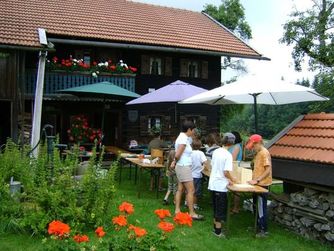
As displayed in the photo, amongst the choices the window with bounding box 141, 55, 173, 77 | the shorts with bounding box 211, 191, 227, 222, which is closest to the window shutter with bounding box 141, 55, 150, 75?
the window with bounding box 141, 55, 173, 77

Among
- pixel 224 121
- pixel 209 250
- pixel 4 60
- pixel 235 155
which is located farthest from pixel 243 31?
pixel 209 250

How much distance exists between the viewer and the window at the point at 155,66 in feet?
58.5

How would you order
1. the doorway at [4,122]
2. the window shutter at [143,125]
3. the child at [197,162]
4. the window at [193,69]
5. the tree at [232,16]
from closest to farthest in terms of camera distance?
the child at [197,162] < the doorway at [4,122] < the window shutter at [143,125] < the window at [193,69] < the tree at [232,16]

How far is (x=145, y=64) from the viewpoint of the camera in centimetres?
1762

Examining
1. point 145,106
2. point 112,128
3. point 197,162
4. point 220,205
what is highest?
point 145,106

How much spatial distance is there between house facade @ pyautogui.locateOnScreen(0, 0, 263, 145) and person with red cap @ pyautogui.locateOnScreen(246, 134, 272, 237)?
802 cm

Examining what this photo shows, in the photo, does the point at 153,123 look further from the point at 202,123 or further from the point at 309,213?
the point at 309,213

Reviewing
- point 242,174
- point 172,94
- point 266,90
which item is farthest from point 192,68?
point 242,174

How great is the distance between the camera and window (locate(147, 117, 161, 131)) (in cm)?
1791

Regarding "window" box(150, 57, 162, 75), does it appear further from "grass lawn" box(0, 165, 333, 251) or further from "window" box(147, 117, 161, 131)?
"grass lawn" box(0, 165, 333, 251)

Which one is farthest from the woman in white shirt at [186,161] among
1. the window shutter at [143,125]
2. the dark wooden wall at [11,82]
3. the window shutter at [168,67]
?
the window shutter at [168,67]

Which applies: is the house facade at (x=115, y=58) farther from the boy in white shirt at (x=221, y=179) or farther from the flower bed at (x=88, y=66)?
the boy in white shirt at (x=221, y=179)

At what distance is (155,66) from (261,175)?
1198 centimetres

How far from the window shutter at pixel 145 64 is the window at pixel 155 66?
18 centimetres
